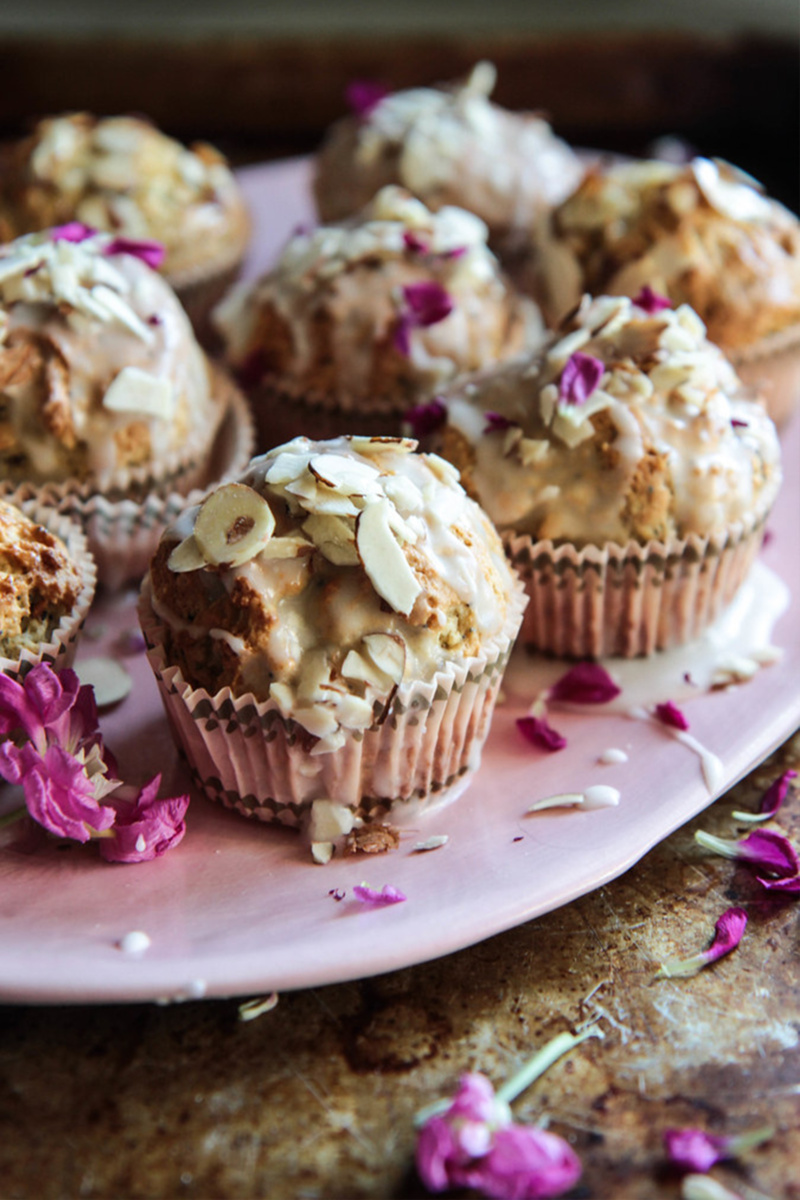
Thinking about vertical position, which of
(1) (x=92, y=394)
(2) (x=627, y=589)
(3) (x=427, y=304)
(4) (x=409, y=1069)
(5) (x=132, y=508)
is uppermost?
(3) (x=427, y=304)

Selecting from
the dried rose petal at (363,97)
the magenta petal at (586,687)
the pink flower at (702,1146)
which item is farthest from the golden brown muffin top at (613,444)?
the dried rose petal at (363,97)

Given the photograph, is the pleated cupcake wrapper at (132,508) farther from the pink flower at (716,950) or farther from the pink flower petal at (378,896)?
the pink flower at (716,950)

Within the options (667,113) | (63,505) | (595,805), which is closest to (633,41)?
(667,113)

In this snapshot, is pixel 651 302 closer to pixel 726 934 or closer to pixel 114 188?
pixel 726 934

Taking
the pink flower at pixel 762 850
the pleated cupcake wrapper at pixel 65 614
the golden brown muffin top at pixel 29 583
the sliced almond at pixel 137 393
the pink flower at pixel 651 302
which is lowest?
the pink flower at pixel 762 850

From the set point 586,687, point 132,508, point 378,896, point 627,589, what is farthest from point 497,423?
point 378,896

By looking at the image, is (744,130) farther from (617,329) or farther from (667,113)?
(617,329)
